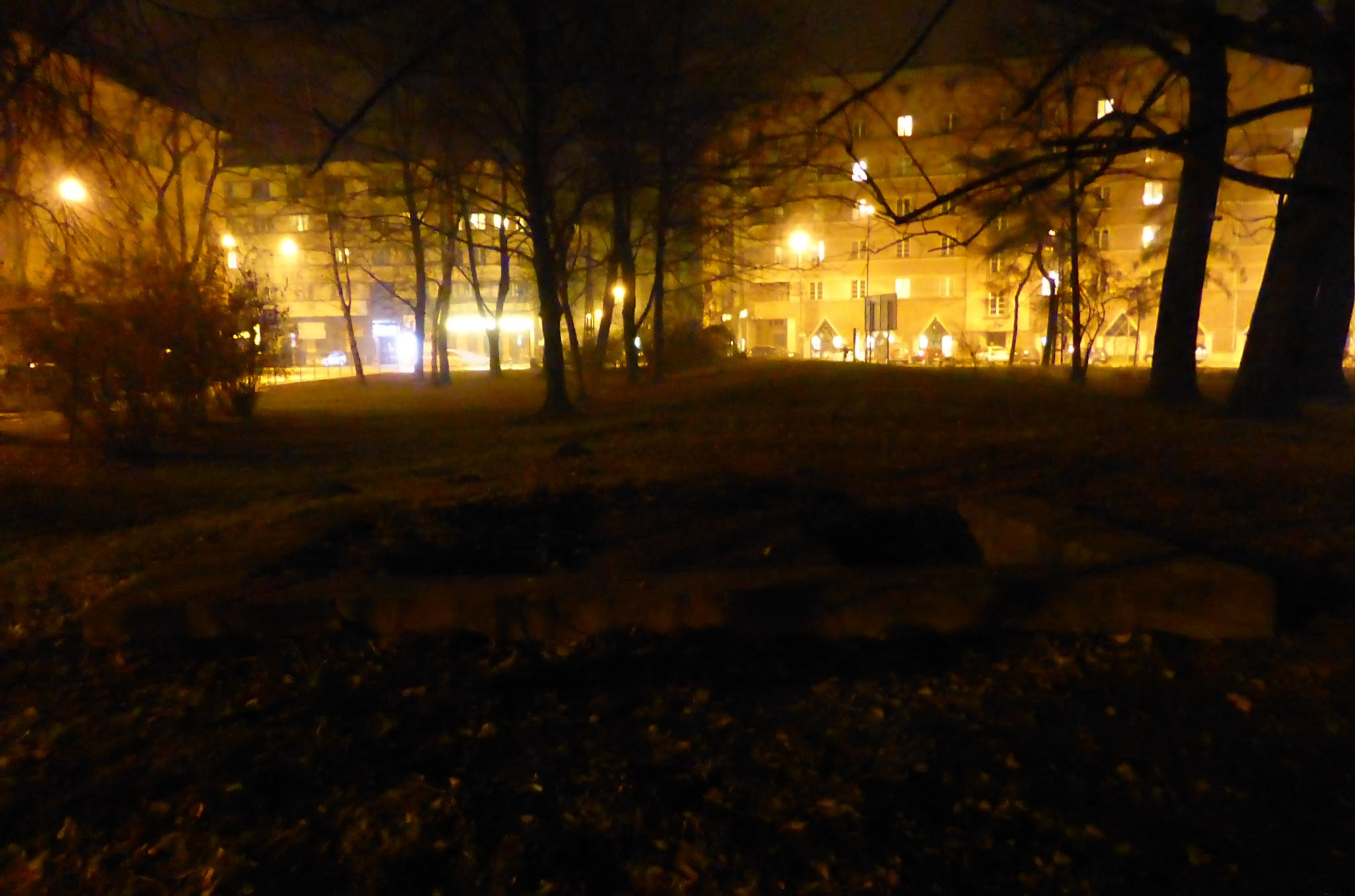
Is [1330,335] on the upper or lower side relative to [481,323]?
lower

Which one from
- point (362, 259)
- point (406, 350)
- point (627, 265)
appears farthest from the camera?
point (406, 350)

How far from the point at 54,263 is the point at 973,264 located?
1980 inches

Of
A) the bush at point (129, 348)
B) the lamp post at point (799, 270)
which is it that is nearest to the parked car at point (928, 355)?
the lamp post at point (799, 270)

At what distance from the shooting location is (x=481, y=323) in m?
64.9

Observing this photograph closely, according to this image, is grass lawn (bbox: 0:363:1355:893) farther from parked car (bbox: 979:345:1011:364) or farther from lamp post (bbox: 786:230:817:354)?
parked car (bbox: 979:345:1011:364)

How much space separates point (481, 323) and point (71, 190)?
176 ft

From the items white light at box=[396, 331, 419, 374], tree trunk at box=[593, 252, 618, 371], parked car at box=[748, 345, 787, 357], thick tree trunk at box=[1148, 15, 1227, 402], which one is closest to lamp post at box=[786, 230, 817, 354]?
parked car at box=[748, 345, 787, 357]

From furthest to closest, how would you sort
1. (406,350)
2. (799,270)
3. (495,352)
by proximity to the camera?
(406,350)
(495,352)
(799,270)

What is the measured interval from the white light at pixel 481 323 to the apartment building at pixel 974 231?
48.7 ft

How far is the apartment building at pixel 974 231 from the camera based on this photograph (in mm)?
7698

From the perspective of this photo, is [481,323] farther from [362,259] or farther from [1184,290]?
[1184,290]

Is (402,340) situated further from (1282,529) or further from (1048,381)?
(1282,529)

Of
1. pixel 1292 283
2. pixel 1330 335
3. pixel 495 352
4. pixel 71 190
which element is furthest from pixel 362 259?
pixel 1292 283

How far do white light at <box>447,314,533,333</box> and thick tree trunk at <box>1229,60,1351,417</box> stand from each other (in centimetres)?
5260
